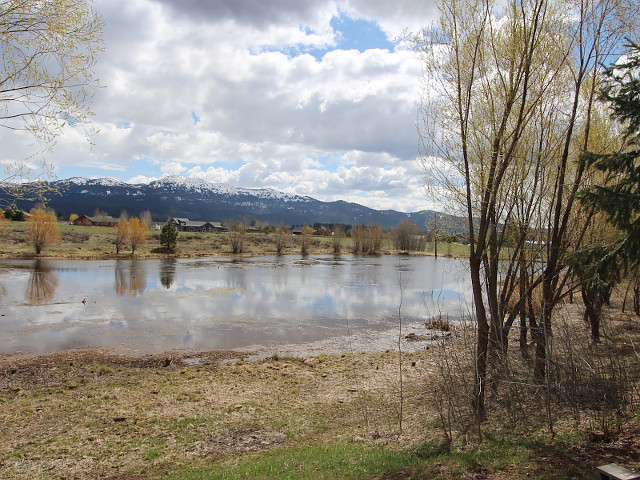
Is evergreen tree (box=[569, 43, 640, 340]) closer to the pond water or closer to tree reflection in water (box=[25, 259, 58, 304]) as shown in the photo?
the pond water

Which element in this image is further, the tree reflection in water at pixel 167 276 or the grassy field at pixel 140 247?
the grassy field at pixel 140 247

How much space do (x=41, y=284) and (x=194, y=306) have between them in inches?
609

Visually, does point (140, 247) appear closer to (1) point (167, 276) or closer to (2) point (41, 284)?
(1) point (167, 276)

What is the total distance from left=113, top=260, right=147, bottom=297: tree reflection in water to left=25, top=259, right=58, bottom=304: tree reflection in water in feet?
14.4

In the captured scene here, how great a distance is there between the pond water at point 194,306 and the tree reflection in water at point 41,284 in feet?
0.20

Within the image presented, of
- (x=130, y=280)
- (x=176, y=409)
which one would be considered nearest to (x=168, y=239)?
(x=130, y=280)

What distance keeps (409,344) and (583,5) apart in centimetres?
1371

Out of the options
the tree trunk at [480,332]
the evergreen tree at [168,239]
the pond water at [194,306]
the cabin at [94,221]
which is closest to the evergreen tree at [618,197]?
the tree trunk at [480,332]

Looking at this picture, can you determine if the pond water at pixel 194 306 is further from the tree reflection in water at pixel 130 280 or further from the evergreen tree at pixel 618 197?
the evergreen tree at pixel 618 197

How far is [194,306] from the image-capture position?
25.7m

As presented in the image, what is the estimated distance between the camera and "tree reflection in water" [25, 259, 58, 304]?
26.6 m

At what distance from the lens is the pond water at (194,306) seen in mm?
18125

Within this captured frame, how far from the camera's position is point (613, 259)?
268 inches

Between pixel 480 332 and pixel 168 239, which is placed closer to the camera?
pixel 480 332
